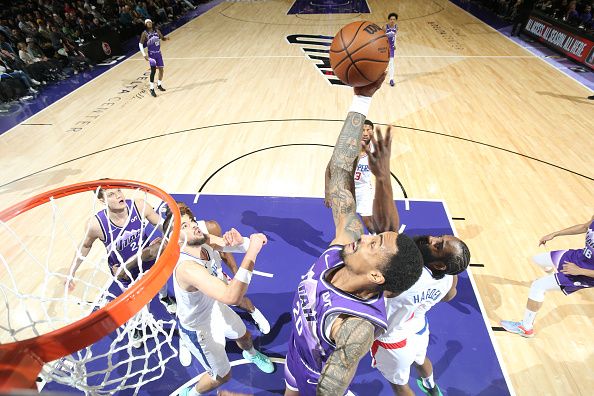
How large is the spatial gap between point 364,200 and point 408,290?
6.52 feet

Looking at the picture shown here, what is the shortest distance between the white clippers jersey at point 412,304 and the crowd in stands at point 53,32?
1100 cm

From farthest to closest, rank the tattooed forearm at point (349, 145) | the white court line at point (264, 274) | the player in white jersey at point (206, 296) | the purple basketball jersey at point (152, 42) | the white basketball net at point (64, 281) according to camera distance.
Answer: the purple basketball jersey at point (152, 42) < the white court line at point (264, 274) < the white basketball net at point (64, 281) < the tattooed forearm at point (349, 145) < the player in white jersey at point (206, 296)

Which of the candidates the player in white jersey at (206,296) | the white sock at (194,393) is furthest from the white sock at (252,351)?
the white sock at (194,393)

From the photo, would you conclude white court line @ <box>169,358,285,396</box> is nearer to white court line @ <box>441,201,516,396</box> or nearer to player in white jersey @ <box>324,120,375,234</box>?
player in white jersey @ <box>324,120,375,234</box>

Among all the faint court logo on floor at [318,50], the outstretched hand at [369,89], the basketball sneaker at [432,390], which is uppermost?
the outstretched hand at [369,89]

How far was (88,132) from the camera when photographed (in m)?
7.69

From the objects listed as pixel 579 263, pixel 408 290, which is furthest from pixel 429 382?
pixel 579 263

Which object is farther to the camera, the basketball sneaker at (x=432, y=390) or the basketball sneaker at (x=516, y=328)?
the basketball sneaker at (x=516, y=328)

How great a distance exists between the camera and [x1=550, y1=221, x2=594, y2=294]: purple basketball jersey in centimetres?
310

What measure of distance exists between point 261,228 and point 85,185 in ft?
8.60

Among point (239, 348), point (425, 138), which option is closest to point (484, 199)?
point (425, 138)

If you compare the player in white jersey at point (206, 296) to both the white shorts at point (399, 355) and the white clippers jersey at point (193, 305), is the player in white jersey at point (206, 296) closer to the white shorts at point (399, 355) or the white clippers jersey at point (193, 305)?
the white clippers jersey at point (193, 305)

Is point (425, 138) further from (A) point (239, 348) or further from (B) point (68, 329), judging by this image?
(B) point (68, 329)

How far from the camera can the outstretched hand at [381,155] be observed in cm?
240
